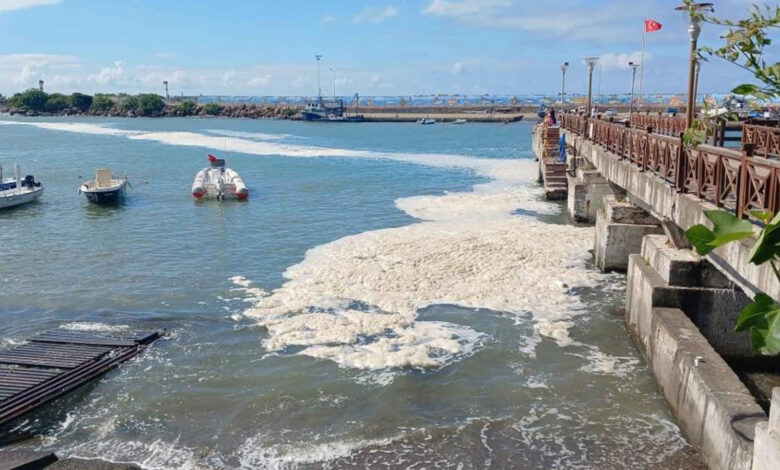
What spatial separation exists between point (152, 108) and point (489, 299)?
553ft

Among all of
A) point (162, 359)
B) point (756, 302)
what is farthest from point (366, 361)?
point (756, 302)

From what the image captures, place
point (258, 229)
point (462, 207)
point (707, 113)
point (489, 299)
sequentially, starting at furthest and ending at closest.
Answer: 1. point (462, 207)
2. point (258, 229)
3. point (489, 299)
4. point (707, 113)

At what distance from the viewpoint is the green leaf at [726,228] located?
4.55m

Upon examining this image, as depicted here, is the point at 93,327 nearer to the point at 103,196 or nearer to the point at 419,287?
the point at 419,287

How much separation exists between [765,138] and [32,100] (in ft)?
653

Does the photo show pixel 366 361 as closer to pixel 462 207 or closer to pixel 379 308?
pixel 379 308

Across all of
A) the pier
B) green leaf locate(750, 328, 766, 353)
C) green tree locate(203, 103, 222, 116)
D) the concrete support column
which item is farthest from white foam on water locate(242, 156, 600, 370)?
green tree locate(203, 103, 222, 116)

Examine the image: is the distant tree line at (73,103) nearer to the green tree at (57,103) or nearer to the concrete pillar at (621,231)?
the green tree at (57,103)

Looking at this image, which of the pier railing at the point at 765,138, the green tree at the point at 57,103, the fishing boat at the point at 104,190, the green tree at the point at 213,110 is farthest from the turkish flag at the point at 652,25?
the green tree at the point at 57,103

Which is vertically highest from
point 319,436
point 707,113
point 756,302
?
→ point 707,113

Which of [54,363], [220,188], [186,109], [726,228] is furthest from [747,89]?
[186,109]

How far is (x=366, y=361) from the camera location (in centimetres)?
1250

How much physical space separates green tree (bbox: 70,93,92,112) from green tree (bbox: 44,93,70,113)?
1506 mm

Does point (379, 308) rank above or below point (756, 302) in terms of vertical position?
below
